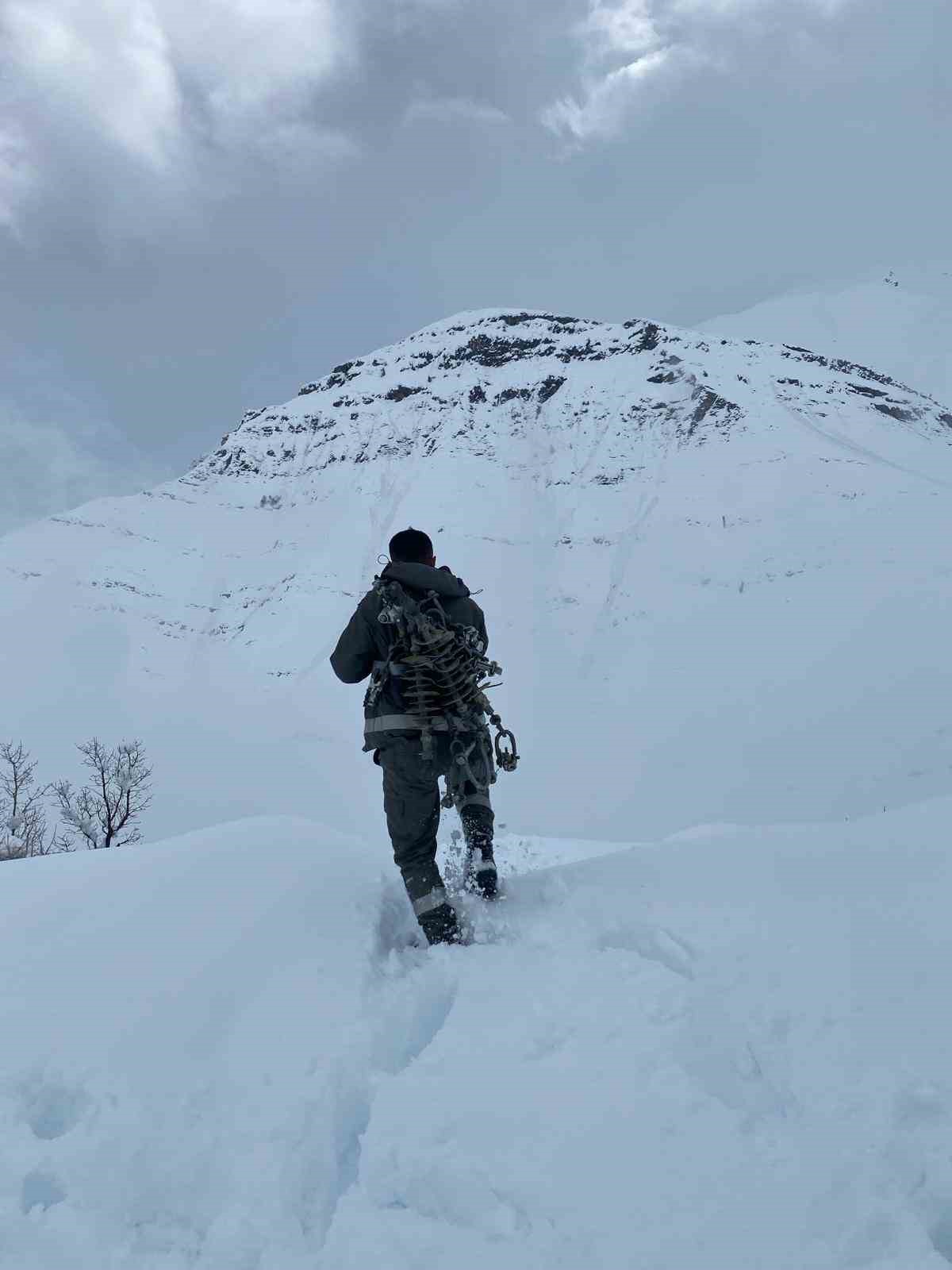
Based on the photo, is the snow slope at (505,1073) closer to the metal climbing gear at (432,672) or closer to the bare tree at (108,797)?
the metal climbing gear at (432,672)

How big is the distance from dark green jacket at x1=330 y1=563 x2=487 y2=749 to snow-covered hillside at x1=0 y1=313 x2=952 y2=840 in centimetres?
1594

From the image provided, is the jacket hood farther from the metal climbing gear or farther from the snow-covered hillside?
the snow-covered hillside

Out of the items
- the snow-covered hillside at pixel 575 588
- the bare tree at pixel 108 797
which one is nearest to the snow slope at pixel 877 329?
the snow-covered hillside at pixel 575 588

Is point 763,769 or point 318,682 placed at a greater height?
point 318,682

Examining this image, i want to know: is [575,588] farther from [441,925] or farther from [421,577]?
[441,925]

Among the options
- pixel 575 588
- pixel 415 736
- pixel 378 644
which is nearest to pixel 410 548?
pixel 378 644

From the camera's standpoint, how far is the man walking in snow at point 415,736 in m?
3.70

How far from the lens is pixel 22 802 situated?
30.8 meters

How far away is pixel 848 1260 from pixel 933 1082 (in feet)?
1.96

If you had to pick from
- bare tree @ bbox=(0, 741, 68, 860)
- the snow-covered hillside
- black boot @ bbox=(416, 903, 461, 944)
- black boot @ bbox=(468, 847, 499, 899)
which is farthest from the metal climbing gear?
bare tree @ bbox=(0, 741, 68, 860)

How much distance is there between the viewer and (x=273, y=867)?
12.2 feet

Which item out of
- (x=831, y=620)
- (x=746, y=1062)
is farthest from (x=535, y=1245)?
(x=831, y=620)

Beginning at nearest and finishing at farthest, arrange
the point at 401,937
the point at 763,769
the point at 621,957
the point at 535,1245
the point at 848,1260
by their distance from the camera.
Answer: the point at 848,1260 < the point at 535,1245 < the point at 621,957 < the point at 401,937 < the point at 763,769

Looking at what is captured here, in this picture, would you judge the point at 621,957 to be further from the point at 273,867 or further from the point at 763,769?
the point at 763,769
